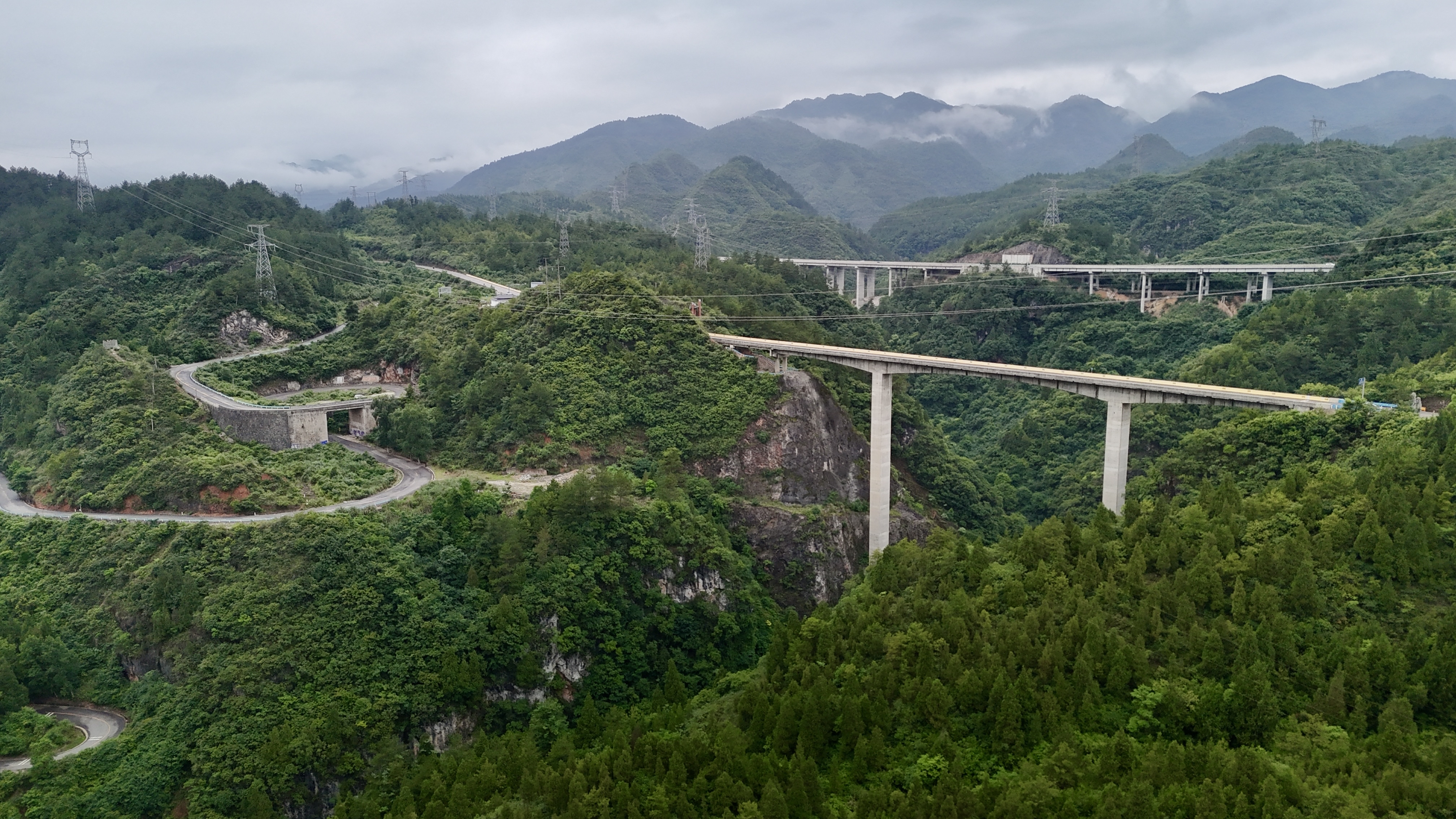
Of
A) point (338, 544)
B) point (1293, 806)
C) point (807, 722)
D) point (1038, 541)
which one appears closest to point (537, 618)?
point (338, 544)

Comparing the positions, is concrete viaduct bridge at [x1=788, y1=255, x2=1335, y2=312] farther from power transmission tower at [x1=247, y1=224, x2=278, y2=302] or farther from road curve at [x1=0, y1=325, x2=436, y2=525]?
road curve at [x1=0, y1=325, x2=436, y2=525]

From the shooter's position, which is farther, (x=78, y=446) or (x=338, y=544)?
(x=78, y=446)

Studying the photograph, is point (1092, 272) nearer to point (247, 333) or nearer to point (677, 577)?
point (677, 577)

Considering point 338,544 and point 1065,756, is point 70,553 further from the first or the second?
point 1065,756

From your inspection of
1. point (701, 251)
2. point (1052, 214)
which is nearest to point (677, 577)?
point (701, 251)

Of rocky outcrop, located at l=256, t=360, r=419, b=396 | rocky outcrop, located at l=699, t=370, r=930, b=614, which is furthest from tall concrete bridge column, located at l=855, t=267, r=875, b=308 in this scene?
rocky outcrop, located at l=256, t=360, r=419, b=396

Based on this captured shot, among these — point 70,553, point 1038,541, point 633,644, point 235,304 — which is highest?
point 235,304
